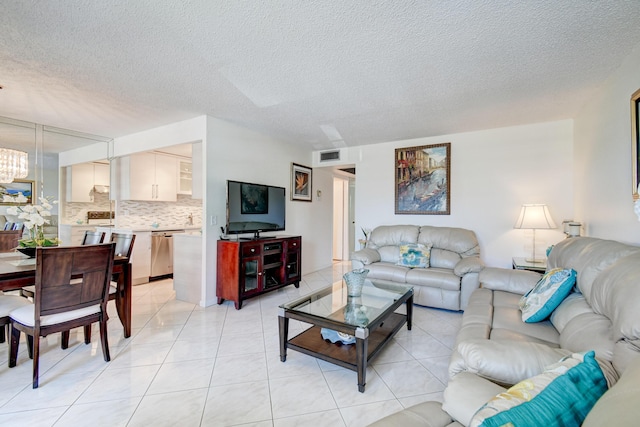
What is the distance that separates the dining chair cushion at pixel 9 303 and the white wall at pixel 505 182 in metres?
4.30

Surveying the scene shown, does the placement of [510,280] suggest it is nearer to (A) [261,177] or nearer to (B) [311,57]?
(B) [311,57]

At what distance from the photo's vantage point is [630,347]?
1016mm

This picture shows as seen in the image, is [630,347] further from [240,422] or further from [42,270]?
[42,270]

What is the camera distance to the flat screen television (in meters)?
3.59

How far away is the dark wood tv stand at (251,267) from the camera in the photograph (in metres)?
3.36

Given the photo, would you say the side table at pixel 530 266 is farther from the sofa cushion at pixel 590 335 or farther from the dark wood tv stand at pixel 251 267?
the dark wood tv stand at pixel 251 267

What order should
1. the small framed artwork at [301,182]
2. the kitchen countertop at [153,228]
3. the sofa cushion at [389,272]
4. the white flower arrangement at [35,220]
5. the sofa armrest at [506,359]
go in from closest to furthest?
the sofa armrest at [506,359], the white flower arrangement at [35,220], the sofa cushion at [389,272], the kitchen countertop at [153,228], the small framed artwork at [301,182]

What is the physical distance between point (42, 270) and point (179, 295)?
1961mm

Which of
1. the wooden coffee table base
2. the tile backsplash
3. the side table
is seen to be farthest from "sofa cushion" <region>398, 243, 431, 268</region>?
the tile backsplash

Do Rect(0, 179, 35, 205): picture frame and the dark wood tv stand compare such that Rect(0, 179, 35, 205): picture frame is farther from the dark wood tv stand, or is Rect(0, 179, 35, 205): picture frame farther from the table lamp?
the table lamp

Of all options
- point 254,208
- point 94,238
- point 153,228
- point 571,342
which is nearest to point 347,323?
point 571,342

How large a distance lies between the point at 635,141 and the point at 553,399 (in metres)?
2.22

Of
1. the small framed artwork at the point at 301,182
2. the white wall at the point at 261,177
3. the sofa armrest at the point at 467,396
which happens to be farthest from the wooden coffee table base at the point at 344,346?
the small framed artwork at the point at 301,182

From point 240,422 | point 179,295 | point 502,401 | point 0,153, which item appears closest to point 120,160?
point 0,153
